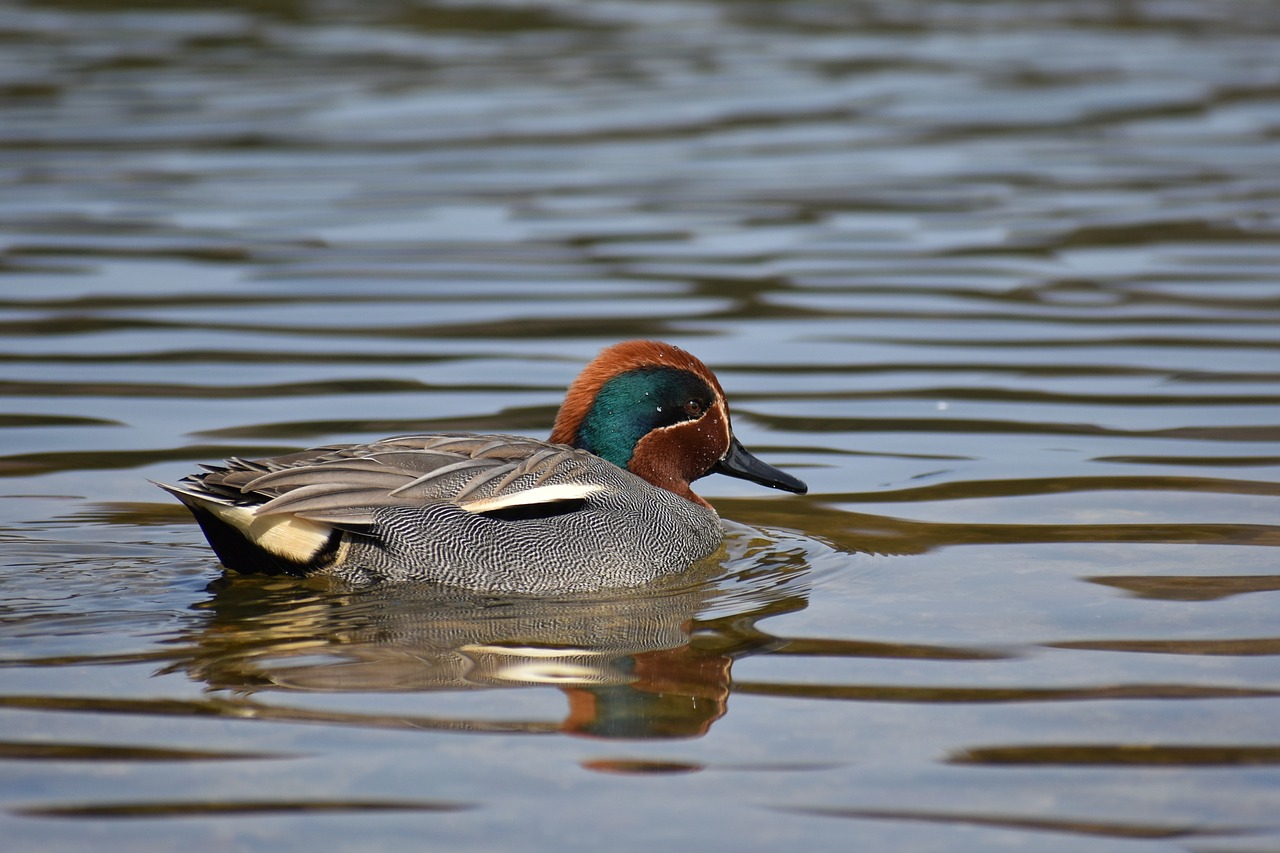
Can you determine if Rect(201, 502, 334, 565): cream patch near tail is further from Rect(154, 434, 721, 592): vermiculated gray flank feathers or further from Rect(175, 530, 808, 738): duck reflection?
Rect(175, 530, 808, 738): duck reflection

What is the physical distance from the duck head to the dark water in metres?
0.36

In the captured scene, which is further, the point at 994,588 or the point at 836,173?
the point at 836,173

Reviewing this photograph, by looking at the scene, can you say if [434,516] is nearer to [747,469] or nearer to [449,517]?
[449,517]

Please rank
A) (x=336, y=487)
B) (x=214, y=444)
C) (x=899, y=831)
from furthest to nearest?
1. (x=214, y=444)
2. (x=336, y=487)
3. (x=899, y=831)

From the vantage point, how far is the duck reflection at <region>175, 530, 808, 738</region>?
5.09 metres

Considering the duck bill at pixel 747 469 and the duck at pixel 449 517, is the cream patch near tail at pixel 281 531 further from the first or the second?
the duck bill at pixel 747 469

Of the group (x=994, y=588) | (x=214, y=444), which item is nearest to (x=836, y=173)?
(x=214, y=444)

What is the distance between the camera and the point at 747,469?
7.27 m

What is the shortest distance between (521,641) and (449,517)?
0.67 meters

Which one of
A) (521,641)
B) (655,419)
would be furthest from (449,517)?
(655,419)

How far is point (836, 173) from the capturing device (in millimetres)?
14664

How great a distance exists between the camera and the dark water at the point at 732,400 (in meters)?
4.48

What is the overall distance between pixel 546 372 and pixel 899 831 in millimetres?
5622

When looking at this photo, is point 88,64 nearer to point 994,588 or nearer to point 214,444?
point 214,444
